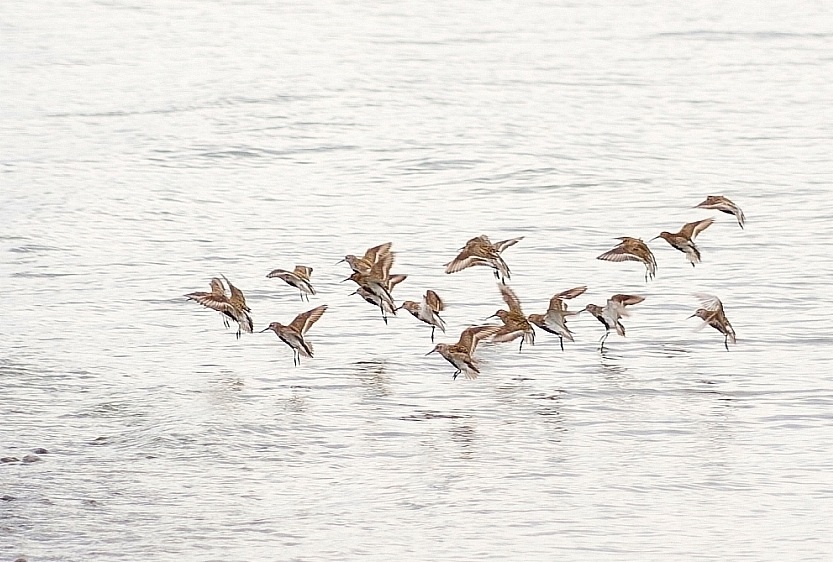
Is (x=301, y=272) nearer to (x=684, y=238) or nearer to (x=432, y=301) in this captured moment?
(x=432, y=301)

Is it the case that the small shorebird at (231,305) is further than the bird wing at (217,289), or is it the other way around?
A: the bird wing at (217,289)

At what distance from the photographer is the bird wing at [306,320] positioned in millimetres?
8898

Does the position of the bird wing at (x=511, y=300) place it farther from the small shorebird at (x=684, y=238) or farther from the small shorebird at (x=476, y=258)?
the small shorebird at (x=684, y=238)

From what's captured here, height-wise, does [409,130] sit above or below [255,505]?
above

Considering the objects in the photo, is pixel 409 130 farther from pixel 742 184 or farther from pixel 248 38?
pixel 248 38

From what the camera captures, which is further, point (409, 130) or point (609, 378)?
point (409, 130)

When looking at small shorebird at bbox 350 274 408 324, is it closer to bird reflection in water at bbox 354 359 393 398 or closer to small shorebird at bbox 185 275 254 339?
bird reflection in water at bbox 354 359 393 398

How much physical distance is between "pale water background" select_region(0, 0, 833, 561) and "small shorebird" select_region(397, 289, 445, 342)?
222 millimetres

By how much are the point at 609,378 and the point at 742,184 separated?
21.7ft

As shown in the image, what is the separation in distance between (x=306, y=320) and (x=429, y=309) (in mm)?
763

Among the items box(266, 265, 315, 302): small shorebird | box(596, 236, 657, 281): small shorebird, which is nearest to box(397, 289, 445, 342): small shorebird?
box(266, 265, 315, 302): small shorebird

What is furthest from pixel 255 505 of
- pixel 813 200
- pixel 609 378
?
pixel 813 200

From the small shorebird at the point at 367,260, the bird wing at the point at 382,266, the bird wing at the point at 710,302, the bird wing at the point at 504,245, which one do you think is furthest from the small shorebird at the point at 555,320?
the small shorebird at the point at 367,260

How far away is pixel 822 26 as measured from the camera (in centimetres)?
2436
